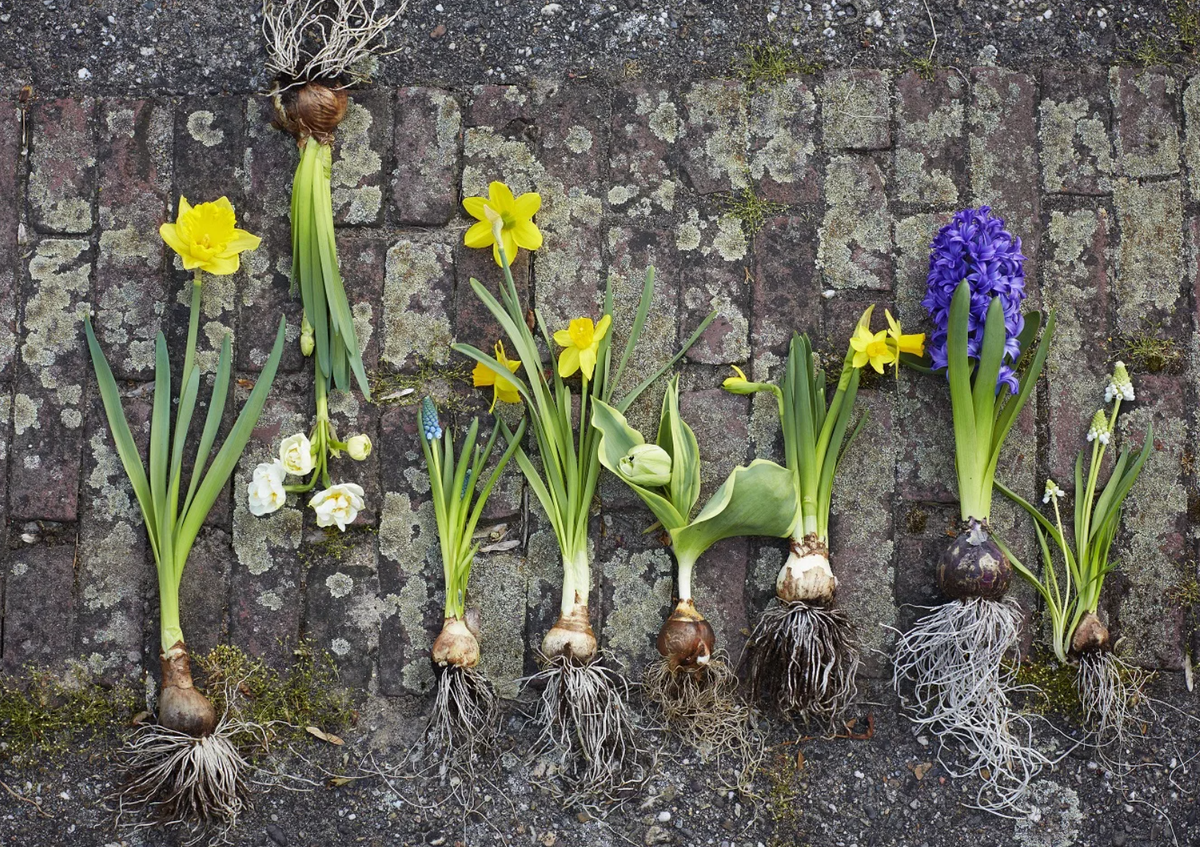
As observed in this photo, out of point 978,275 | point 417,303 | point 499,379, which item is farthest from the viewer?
point 417,303

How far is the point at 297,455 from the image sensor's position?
2.20 m

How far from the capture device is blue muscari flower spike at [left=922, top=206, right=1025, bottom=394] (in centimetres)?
214

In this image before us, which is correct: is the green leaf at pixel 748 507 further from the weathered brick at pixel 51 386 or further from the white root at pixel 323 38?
the weathered brick at pixel 51 386

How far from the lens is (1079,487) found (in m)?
2.27

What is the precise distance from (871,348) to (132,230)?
1772mm

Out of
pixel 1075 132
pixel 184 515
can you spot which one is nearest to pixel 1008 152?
pixel 1075 132

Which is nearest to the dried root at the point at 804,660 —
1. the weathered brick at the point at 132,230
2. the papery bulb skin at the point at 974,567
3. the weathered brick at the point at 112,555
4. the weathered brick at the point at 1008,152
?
the papery bulb skin at the point at 974,567

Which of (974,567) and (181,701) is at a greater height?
(974,567)

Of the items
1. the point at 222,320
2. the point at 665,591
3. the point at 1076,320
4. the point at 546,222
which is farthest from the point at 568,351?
the point at 1076,320

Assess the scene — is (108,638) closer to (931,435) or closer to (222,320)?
(222,320)

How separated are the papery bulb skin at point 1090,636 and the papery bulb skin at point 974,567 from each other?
0.61 ft

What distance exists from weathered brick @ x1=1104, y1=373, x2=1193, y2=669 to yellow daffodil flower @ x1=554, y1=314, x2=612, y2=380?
4.11 ft

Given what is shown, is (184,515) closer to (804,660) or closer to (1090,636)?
(804,660)

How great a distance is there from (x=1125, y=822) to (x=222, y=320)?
94.8 inches
